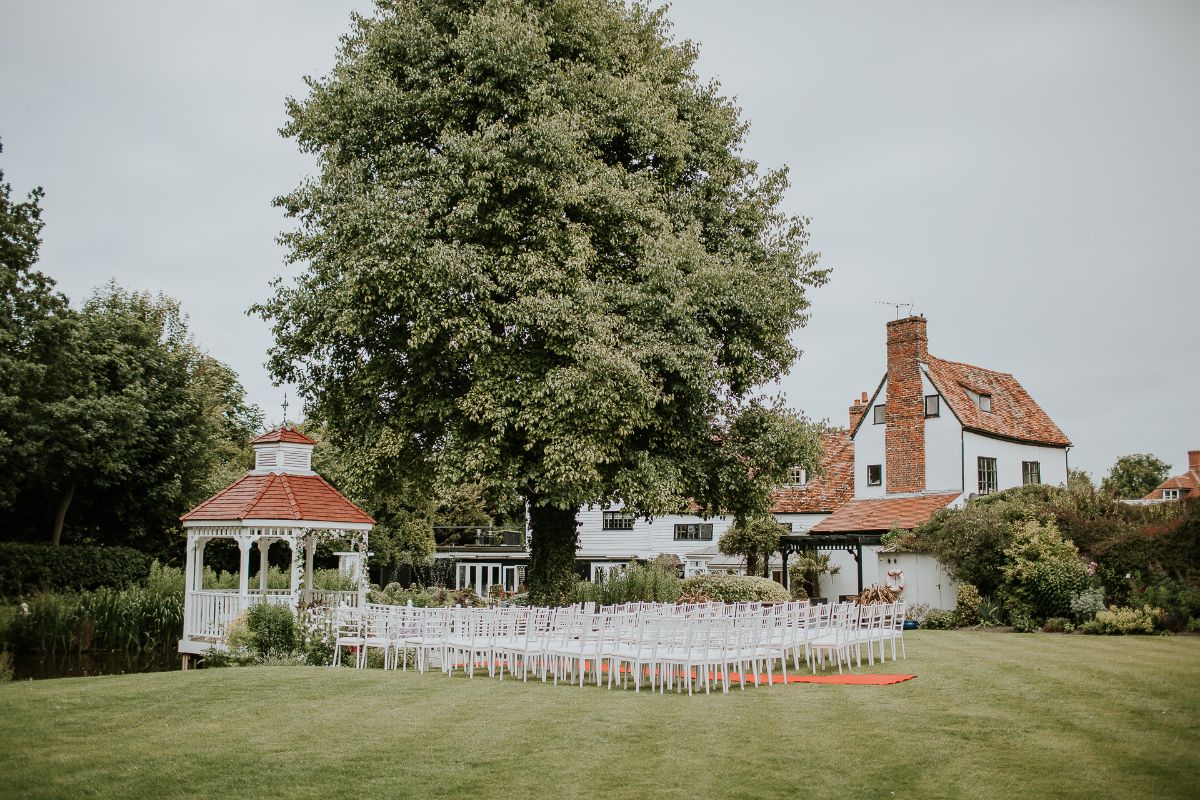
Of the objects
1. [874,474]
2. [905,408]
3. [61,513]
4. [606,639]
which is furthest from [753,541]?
[61,513]

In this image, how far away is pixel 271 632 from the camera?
1912cm

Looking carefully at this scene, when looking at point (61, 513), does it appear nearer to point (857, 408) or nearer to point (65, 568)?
point (65, 568)

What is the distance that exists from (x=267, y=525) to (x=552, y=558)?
22.5 feet

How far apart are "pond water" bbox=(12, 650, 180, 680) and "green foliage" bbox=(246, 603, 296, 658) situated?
4.13 metres

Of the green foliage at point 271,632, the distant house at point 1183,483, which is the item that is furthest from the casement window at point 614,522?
the distant house at point 1183,483

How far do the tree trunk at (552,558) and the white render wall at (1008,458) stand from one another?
1735 centimetres

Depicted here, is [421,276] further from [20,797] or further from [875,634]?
[20,797]

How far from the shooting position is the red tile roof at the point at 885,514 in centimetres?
3369

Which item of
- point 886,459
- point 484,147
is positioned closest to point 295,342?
point 484,147

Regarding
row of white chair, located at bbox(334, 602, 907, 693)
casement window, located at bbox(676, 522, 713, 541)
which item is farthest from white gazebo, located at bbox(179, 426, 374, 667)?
casement window, located at bbox(676, 522, 713, 541)

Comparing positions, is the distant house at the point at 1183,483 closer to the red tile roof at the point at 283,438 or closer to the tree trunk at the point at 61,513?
the red tile roof at the point at 283,438

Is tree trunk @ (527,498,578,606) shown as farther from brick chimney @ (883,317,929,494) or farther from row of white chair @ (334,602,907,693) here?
brick chimney @ (883,317,929,494)

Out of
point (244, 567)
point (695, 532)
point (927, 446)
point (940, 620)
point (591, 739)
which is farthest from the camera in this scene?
point (695, 532)

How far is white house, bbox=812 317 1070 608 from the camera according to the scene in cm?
3525
